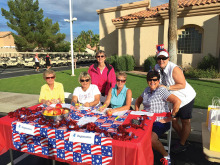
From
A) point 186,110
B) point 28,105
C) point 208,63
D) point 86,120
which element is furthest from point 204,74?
point 86,120

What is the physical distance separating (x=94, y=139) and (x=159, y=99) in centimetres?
140

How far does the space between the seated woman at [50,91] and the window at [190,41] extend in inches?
567

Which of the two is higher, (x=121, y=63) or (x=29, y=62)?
(x=29, y=62)

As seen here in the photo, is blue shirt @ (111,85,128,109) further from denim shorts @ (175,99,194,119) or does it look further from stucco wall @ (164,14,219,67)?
stucco wall @ (164,14,219,67)

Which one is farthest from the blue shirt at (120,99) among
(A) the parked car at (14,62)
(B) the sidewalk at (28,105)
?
(A) the parked car at (14,62)

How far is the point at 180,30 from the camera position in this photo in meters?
15.6

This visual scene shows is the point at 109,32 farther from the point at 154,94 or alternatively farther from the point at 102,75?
the point at 154,94

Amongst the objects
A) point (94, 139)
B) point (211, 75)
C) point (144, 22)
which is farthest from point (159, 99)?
point (144, 22)

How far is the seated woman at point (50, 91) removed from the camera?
3809 millimetres

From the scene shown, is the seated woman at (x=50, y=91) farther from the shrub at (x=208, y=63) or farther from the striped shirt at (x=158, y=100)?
the shrub at (x=208, y=63)

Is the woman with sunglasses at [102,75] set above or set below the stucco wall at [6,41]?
below

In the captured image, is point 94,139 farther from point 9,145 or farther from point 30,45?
point 30,45

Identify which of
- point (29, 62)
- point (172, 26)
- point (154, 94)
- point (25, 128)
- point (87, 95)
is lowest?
point (25, 128)

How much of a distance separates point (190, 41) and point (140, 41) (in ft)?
15.3
